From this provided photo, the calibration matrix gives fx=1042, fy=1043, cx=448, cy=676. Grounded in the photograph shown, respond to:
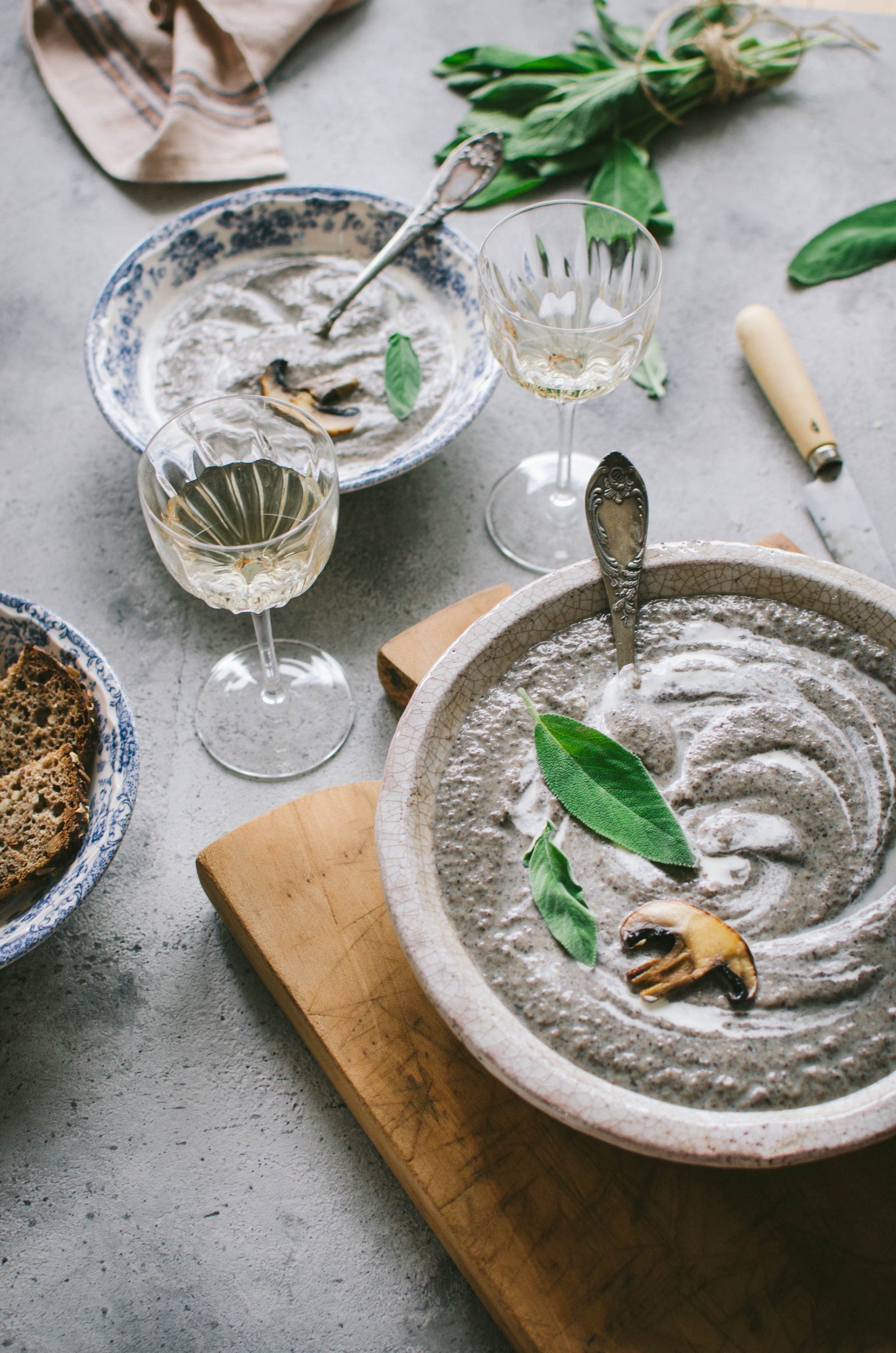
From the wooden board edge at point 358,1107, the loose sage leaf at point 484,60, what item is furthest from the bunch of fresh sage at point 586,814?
the loose sage leaf at point 484,60

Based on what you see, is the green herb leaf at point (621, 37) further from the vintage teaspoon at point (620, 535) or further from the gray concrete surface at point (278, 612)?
the vintage teaspoon at point (620, 535)

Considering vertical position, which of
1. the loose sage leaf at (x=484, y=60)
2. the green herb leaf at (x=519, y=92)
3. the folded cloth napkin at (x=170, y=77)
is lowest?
the green herb leaf at (x=519, y=92)

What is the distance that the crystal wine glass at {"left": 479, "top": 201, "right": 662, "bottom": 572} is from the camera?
4.76ft

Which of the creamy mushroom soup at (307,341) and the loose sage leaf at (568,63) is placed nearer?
the creamy mushroom soup at (307,341)

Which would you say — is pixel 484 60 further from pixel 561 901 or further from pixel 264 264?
pixel 561 901

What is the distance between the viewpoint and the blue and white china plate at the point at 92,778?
1.16 m

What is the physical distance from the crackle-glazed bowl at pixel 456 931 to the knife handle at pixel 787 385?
559 mm

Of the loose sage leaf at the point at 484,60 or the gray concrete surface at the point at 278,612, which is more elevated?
the loose sage leaf at the point at 484,60

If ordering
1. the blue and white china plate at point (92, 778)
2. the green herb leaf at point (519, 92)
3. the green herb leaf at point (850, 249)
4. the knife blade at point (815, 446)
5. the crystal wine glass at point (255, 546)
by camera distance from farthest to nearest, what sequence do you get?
1. the green herb leaf at point (519, 92)
2. the green herb leaf at point (850, 249)
3. the knife blade at point (815, 446)
4. the crystal wine glass at point (255, 546)
5. the blue and white china plate at point (92, 778)

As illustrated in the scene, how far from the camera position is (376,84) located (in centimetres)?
240

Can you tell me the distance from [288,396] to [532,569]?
481 mm

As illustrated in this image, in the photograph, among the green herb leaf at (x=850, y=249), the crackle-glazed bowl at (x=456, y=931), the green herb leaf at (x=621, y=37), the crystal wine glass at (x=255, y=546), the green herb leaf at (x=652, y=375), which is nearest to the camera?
the crackle-glazed bowl at (x=456, y=931)

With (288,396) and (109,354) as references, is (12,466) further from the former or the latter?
(288,396)

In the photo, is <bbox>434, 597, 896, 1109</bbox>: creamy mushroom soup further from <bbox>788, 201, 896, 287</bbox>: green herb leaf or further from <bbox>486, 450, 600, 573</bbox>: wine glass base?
<bbox>788, 201, 896, 287</bbox>: green herb leaf
